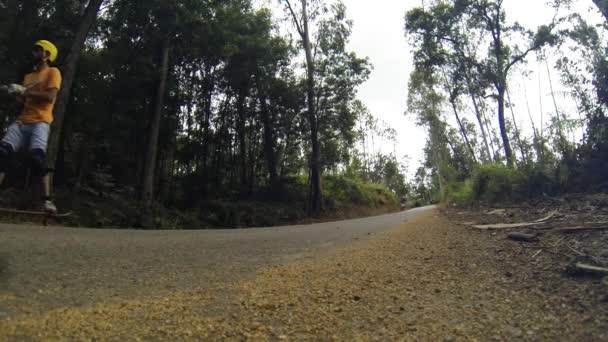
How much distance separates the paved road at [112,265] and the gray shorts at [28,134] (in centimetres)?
118

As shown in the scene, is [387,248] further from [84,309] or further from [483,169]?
[483,169]

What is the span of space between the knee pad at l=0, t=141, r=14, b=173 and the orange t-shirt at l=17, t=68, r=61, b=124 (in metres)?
0.35

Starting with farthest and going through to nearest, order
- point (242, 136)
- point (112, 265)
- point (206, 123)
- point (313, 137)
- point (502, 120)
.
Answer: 1. point (242, 136)
2. point (313, 137)
3. point (206, 123)
4. point (502, 120)
5. point (112, 265)

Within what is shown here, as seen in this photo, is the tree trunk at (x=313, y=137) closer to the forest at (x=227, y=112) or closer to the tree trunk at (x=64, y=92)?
the forest at (x=227, y=112)

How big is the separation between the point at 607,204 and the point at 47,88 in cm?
736

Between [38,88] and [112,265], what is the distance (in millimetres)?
2289

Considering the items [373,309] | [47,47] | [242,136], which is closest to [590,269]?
[373,309]

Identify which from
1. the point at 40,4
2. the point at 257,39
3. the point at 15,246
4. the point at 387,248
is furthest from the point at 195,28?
the point at 387,248

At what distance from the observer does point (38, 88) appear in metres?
4.00

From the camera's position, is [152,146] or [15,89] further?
[152,146]

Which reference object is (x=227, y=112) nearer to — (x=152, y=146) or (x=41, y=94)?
(x=152, y=146)

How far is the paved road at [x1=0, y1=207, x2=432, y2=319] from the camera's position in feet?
8.09

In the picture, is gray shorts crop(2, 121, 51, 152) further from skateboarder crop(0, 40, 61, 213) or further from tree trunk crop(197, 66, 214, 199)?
tree trunk crop(197, 66, 214, 199)

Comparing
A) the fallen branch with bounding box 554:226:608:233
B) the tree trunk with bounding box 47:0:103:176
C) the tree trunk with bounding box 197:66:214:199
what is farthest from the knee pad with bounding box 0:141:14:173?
the tree trunk with bounding box 197:66:214:199
